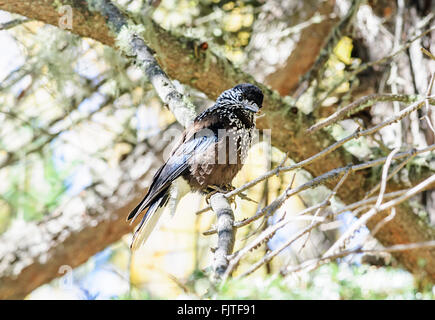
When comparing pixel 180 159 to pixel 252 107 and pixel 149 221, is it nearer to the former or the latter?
pixel 149 221

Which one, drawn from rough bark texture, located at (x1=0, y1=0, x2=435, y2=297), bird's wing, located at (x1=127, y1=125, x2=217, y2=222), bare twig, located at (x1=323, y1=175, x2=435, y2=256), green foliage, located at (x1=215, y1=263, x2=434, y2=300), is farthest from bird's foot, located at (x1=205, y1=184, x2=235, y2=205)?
bare twig, located at (x1=323, y1=175, x2=435, y2=256)

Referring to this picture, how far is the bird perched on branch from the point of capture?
3.09 m

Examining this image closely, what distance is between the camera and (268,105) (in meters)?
3.67

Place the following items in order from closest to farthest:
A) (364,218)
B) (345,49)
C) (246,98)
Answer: (364,218) < (246,98) < (345,49)

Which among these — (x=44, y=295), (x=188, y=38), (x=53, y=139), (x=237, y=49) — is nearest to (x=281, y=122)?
(x=188, y=38)

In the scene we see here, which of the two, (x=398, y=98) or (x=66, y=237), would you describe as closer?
(x=398, y=98)

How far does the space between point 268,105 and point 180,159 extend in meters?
0.86

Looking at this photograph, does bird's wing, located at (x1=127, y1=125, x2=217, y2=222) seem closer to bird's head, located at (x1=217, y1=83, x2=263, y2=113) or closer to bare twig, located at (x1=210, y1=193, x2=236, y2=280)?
bird's head, located at (x1=217, y1=83, x2=263, y2=113)

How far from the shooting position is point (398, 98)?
300 centimetres

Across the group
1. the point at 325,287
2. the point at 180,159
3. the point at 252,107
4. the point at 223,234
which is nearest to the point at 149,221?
the point at 180,159

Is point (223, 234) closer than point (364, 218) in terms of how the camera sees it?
No

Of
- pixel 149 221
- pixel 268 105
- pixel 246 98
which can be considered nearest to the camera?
pixel 149 221

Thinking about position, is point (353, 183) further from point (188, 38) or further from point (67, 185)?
point (67, 185)
